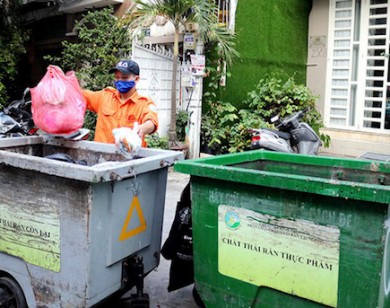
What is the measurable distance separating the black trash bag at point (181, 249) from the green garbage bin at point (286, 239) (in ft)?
1.25

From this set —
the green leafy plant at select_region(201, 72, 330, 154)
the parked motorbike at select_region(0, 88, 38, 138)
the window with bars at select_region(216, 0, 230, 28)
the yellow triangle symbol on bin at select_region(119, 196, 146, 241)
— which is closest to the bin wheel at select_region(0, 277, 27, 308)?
the yellow triangle symbol on bin at select_region(119, 196, 146, 241)

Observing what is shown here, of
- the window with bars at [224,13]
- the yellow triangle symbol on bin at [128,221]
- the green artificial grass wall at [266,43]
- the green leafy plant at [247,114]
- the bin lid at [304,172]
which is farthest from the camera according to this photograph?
the green artificial grass wall at [266,43]

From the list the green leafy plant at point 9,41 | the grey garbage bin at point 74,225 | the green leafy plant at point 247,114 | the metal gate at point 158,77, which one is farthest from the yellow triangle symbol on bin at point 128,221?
the green leafy plant at point 9,41

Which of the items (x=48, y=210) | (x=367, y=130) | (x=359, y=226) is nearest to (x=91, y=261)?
(x=48, y=210)

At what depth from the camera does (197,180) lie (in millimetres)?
2572

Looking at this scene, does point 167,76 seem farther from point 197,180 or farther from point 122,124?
point 197,180

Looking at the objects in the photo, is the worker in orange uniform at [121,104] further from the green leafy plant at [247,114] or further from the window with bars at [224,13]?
the window with bars at [224,13]

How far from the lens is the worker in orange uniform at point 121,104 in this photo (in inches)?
142

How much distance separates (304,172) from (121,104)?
1597mm

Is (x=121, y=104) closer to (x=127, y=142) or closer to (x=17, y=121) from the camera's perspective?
(x=127, y=142)

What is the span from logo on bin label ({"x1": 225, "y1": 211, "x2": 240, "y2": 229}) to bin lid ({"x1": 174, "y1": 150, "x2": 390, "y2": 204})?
190 mm

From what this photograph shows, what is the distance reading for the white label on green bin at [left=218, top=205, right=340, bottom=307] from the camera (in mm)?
2152

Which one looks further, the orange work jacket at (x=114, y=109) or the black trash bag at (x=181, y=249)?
the orange work jacket at (x=114, y=109)

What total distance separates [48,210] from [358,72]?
8.80m
